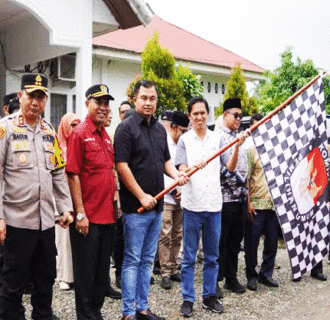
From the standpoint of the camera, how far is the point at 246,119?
33.8ft

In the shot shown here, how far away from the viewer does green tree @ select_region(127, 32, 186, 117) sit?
1276 centimetres

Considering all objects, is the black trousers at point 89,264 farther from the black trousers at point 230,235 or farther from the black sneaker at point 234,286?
the black sneaker at point 234,286

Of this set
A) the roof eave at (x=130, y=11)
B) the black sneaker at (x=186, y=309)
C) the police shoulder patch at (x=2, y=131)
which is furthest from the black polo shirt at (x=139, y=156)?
the roof eave at (x=130, y=11)

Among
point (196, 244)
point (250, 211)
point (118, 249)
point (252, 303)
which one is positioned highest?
point (250, 211)

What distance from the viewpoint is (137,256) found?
3.89 metres

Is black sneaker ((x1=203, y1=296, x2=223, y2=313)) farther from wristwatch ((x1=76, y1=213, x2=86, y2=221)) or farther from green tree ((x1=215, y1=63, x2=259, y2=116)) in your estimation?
green tree ((x1=215, y1=63, x2=259, y2=116))

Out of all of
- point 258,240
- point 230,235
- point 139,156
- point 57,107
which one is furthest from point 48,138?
point 57,107

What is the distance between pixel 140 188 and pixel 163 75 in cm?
956

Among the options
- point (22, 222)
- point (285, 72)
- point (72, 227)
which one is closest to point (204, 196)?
point (72, 227)

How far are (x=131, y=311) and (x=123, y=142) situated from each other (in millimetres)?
1440

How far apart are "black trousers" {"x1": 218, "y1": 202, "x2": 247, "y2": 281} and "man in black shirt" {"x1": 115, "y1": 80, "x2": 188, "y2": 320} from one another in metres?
1.16

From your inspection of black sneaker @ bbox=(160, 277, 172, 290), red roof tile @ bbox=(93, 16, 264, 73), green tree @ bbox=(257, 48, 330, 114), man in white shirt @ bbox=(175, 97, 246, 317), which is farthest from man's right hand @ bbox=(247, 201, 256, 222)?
green tree @ bbox=(257, 48, 330, 114)

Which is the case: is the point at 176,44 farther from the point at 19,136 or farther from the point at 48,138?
the point at 19,136

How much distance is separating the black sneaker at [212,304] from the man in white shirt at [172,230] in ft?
2.54
